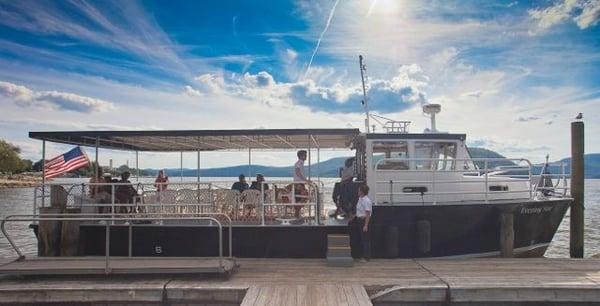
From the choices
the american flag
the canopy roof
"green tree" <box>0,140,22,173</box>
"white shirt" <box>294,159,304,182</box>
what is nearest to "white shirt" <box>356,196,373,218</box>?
the canopy roof

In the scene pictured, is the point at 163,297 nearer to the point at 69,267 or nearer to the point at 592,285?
the point at 69,267

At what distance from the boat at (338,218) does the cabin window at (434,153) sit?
24 mm

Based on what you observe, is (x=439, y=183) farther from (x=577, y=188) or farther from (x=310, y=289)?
(x=310, y=289)

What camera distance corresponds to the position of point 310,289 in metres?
7.19

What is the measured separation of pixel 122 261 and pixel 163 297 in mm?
1642

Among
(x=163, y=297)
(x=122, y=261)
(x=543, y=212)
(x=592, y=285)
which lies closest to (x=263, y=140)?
(x=122, y=261)

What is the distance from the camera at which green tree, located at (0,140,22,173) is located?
9262 cm

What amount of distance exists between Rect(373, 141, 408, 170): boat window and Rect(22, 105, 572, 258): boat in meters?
0.02

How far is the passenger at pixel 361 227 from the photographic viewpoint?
30.0ft

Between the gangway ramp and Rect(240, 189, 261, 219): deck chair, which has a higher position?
Rect(240, 189, 261, 219): deck chair

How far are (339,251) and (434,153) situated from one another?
3.76 m

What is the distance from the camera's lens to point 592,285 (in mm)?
Result: 7383

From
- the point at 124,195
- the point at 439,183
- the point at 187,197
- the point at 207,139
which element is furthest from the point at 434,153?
the point at 124,195

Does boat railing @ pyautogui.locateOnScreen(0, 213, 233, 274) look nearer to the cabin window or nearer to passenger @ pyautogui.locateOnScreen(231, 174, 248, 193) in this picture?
passenger @ pyautogui.locateOnScreen(231, 174, 248, 193)
